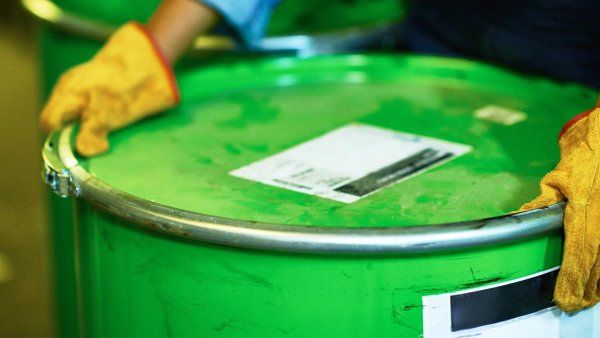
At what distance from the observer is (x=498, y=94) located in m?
1.26

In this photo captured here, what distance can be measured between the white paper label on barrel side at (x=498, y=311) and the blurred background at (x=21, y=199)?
1018 millimetres

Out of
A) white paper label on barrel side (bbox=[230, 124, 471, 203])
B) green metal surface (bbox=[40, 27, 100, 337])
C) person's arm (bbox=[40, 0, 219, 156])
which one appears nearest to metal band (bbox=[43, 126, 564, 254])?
white paper label on barrel side (bbox=[230, 124, 471, 203])

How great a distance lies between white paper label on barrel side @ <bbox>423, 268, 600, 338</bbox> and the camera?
830 mm

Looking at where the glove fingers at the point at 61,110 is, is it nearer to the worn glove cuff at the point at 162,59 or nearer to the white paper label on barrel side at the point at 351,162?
the worn glove cuff at the point at 162,59

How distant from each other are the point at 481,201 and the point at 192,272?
0.96ft

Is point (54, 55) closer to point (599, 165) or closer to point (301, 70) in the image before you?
point (301, 70)

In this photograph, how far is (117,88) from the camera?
112 cm

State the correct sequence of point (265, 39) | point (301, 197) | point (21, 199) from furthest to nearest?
point (21, 199), point (265, 39), point (301, 197)

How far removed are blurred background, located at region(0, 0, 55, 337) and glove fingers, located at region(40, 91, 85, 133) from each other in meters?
0.53

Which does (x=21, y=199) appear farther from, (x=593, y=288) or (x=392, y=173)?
(x=593, y=288)

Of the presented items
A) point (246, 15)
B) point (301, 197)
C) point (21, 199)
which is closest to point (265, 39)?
point (246, 15)

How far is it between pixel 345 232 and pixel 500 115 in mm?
455

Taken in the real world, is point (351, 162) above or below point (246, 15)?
below

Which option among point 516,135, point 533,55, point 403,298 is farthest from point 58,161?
point 533,55
